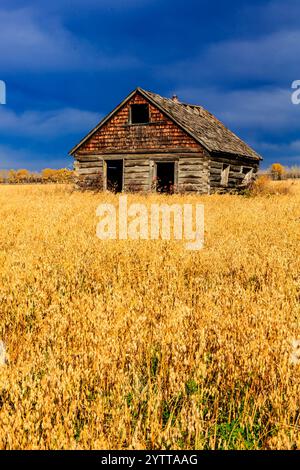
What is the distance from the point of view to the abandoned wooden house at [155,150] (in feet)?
67.8

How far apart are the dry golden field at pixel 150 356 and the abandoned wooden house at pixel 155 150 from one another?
16.1 meters

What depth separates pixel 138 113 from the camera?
24422 millimetres

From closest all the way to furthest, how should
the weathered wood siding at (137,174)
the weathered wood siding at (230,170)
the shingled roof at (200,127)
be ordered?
the shingled roof at (200,127) < the weathered wood siding at (230,170) < the weathered wood siding at (137,174)

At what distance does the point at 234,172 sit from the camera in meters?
23.4

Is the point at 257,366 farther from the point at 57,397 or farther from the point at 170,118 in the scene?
the point at 170,118

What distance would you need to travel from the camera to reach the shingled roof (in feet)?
68.3

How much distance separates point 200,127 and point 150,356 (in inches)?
845

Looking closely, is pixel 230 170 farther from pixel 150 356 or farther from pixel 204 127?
pixel 150 356

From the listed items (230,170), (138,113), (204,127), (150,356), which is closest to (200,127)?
(204,127)

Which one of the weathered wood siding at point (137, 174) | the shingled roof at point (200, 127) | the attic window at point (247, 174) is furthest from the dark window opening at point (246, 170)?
the weathered wood siding at point (137, 174)

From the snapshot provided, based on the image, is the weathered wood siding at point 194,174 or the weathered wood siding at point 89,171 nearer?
the weathered wood siding at point 194,174

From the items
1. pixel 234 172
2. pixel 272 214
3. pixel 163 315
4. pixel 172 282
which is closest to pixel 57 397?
pixel 163 315

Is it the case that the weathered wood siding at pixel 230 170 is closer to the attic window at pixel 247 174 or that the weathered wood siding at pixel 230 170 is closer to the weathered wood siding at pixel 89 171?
the attic window at pixel 247 174
